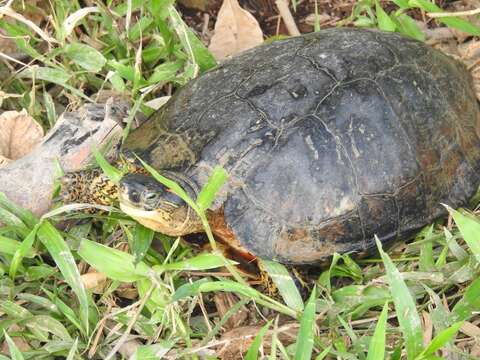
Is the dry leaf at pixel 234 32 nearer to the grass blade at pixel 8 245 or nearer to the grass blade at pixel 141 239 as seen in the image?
the grass blade at pixel 141 239

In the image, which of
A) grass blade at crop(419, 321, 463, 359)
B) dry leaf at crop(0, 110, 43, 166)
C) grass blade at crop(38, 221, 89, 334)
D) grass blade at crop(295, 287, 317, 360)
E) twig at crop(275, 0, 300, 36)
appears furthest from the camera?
twig at crop(275, 0, 300, 36)

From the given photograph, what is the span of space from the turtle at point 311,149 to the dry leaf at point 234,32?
0.59 meters

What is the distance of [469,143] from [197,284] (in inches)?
59.7

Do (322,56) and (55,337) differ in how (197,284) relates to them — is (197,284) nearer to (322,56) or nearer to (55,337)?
(55,337)

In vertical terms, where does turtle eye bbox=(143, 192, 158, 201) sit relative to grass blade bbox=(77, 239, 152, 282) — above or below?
above

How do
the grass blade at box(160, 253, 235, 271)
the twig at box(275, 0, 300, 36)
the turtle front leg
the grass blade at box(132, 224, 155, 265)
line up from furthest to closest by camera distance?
the twig at box(275, 0, 300, 36), the turtle front leg, the grass blade at box(132, 224, 155, 265), the grass blade at box(160, 253, 235, 271)

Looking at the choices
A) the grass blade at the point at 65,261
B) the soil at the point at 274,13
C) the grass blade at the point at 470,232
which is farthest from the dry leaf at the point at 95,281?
the soil at the point at 274,13

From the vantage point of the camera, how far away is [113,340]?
7.99 feet

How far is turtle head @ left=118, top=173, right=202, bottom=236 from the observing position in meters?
2.36

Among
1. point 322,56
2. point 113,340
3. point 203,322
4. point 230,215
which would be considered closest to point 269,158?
point 230,215

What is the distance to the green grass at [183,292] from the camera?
2.19m

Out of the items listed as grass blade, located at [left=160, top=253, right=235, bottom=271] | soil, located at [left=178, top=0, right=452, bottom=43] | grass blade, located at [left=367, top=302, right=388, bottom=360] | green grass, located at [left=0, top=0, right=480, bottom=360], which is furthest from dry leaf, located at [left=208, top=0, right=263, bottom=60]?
grass blade, located at [left=367, top=302, right=388, bottom=360]

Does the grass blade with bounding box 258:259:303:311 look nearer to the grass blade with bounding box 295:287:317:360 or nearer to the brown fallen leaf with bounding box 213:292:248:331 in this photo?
the brown fallen leaf with bounding box 213:292:248:331

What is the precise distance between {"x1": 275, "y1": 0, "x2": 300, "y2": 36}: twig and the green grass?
2.57 ft
